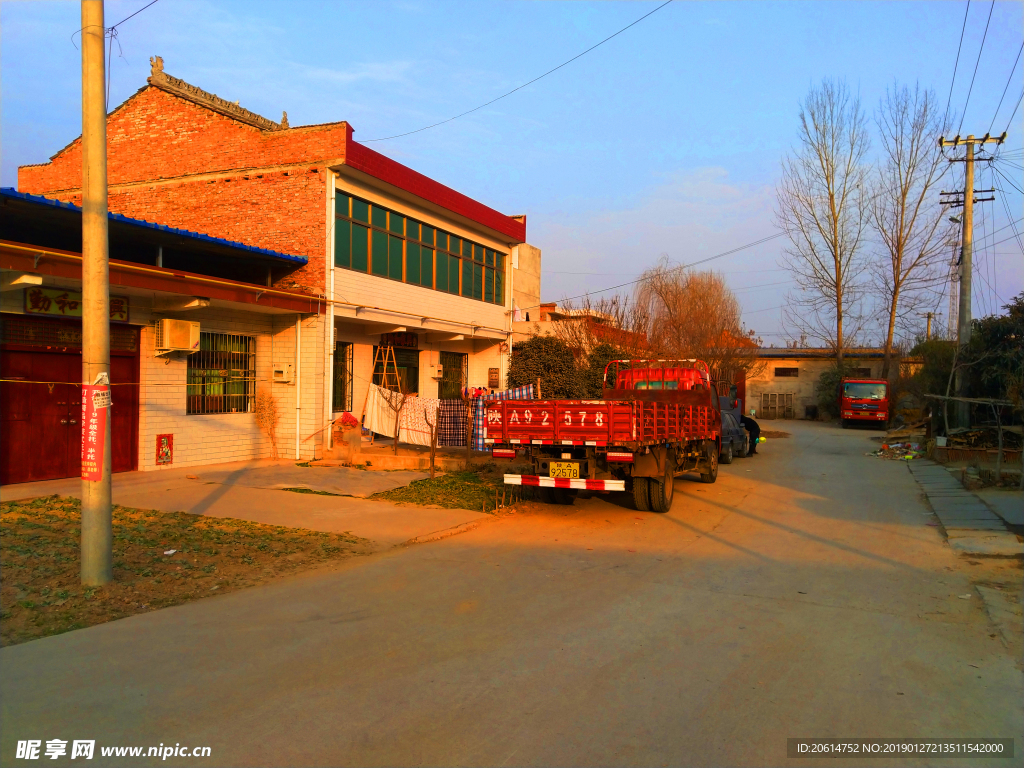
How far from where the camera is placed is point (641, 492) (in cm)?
1171

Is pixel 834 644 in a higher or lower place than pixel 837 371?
lower

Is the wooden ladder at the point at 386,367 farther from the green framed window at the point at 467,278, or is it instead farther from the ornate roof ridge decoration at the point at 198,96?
the ornate roof ridge decoration at the point at 198,96

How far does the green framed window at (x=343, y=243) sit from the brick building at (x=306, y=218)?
3 centimetres

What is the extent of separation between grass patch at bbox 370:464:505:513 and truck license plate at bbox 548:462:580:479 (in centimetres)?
146

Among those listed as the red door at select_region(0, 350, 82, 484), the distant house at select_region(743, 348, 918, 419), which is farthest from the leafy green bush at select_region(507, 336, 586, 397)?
the distant house at select_region(743, 348, 918, 419)

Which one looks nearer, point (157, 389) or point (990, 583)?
point (990, 583)

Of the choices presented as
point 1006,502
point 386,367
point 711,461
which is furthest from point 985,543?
point 386,367

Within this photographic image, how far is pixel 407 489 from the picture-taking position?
13.3 meters

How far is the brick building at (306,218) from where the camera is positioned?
56.2 feet

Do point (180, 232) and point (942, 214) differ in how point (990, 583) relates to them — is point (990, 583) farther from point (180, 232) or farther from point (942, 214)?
point (942, 214)

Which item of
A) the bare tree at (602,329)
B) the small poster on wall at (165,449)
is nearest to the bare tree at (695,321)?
the bare tree at (602,329)

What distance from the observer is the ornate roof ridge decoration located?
18938 mm

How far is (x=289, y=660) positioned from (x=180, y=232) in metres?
11.2

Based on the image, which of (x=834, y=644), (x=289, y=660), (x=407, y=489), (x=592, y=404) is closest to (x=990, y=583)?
(x=834, y=644)
